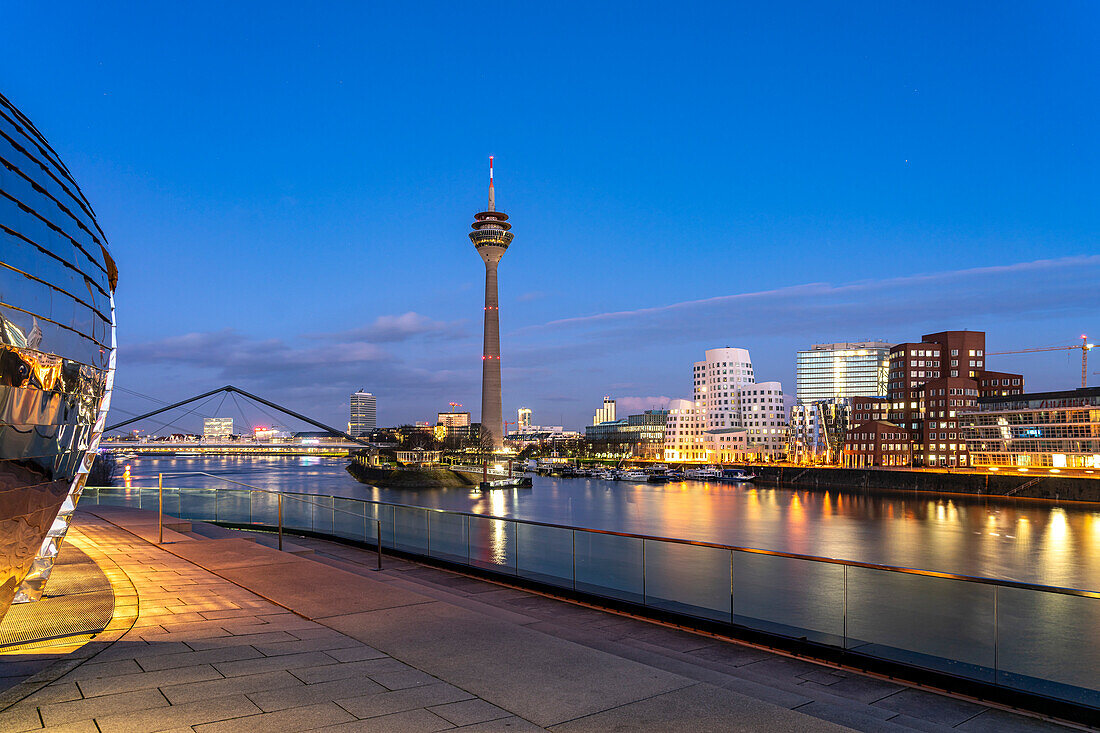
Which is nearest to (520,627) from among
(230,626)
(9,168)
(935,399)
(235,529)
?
(230,626)

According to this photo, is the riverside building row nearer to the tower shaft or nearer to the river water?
the river water

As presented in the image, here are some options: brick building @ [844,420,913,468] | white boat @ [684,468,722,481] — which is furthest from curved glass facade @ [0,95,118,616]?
white boat @ [684,468,722,481]

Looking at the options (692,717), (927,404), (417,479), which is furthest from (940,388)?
(692,717)

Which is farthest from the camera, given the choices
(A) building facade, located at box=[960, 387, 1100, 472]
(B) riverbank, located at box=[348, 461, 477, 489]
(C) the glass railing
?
(B) riverbank, located at box=[348, 461, 477, 489]

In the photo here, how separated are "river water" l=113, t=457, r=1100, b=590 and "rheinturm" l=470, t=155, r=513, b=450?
208 feet

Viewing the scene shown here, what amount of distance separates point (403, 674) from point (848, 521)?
56773 mm

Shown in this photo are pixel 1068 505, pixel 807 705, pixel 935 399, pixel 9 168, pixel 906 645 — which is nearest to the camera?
pixel 9 168

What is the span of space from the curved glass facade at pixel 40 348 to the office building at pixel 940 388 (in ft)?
366

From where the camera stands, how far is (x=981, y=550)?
4225 centimetres

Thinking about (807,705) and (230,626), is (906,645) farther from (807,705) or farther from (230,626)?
(230,626)

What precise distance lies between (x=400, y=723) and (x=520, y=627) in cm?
321

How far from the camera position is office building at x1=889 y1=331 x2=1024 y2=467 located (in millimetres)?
103375

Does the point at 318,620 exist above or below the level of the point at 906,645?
above

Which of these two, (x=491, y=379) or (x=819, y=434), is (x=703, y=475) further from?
(x=491, y=379)
